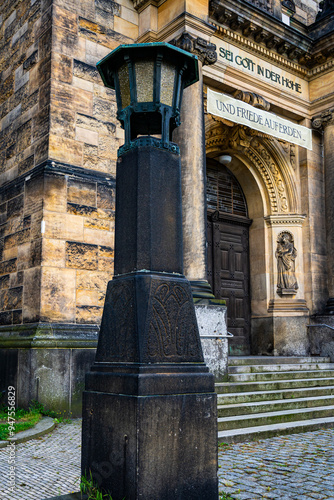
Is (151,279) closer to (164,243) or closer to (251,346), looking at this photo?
(164,243)

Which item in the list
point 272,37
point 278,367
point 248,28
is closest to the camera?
point 278,367

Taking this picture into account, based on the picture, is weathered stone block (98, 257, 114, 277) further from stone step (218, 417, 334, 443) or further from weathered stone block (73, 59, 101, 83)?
stone step (218, 417, 334, 443)

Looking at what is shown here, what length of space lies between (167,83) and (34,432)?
408 cm

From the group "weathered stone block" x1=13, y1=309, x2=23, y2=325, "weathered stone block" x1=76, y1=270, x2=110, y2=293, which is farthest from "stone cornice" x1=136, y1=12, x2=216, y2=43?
"weathered stone block" x1=13, y1=309, x2=23, y2=325

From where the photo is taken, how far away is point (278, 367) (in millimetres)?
9273

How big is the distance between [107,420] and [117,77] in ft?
8.17

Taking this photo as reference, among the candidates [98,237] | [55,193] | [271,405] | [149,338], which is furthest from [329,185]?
[149,338]

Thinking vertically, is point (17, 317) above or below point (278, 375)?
above

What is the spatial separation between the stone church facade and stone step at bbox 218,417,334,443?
2.34m

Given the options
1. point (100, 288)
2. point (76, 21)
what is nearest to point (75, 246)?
point (100, 288)

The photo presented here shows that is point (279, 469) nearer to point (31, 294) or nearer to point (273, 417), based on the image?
point (273, 417)

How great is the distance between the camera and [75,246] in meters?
8.17

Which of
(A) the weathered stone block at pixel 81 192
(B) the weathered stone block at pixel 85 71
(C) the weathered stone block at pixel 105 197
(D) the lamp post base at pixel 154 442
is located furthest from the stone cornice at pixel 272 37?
(D) the lamp post base at pixel 154 442

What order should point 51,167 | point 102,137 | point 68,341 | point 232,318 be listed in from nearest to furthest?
point 68,341, point 51,167, point 102,137, point 232,318
